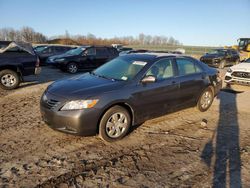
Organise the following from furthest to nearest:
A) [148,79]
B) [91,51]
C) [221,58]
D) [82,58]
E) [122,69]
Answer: [221,58] → [91,51] → [82,58] → [122,69] → [148,79]

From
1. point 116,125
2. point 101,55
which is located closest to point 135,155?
point 116,125

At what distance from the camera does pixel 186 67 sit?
584 centimetres

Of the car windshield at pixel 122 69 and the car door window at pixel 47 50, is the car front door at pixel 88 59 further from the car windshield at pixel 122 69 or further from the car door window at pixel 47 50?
the car windshield at pixel 122 69

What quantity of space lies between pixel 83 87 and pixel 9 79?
17.4 ft

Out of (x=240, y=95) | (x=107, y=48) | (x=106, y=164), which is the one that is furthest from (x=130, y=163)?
(x=107, y=48)

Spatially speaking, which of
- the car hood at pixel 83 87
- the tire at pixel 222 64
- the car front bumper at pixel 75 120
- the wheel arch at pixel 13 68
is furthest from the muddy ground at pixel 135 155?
the tire at pixel 222 64

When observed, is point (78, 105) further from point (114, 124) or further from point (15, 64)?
point (15, 64)

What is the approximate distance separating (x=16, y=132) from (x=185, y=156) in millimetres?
3228

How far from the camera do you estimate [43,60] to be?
16266 millimetres

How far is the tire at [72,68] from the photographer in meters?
13.1

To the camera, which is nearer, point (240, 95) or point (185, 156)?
point (185, 156)

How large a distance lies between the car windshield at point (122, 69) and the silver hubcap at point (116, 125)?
2.58 feet

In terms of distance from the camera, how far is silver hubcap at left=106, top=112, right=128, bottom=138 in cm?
432

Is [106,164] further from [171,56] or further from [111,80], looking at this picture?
[171,56]
